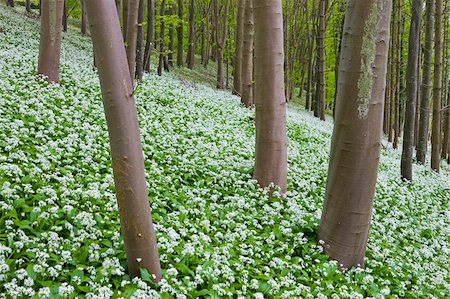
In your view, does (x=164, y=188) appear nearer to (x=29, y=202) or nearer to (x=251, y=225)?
(x=251, y=225)

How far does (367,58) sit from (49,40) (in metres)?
9.22

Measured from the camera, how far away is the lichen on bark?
504cm

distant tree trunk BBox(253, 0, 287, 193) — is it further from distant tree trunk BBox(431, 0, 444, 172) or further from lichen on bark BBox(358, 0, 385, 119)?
distant tree trunk BBox(431, 0, 444, 172)

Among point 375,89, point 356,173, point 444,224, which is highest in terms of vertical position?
point 375,89

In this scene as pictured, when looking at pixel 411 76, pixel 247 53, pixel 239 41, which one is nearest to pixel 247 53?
pixel 247 53

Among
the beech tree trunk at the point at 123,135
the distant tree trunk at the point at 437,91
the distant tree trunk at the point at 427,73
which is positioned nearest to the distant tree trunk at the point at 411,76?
the distant tree trunk at the point at 427,73

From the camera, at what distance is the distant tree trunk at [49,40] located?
11211mm

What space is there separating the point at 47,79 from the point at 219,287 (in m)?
9.09

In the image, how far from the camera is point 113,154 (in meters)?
3.61

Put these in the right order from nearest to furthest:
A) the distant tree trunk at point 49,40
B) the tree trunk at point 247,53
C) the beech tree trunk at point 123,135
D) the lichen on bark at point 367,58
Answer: the beech tree trunk at point 123,135
the lichen on bark at point 367,58
the distant tree trunk at point 49,40
the tree trunk at point 247,53

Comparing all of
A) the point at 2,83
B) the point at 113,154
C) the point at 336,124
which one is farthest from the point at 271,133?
the point at 2,83

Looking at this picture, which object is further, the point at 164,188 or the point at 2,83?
the point at 2,83

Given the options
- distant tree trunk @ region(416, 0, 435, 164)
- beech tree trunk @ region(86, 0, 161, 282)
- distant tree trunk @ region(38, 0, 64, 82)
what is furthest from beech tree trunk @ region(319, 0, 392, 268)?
distant tree trunk @ region(416, 0, 435, 164)

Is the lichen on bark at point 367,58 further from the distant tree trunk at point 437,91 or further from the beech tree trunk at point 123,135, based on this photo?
the distant tree trunk at point 437,91
